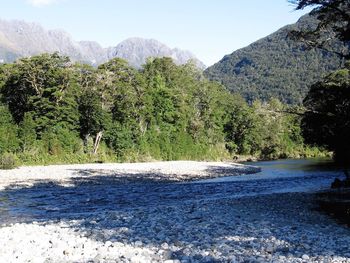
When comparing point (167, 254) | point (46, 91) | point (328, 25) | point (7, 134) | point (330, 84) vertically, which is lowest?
point (167, 254)

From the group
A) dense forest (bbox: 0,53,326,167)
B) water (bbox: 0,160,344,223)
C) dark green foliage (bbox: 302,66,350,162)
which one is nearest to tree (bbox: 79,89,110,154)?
dense forest (bbox: 0,53,326,167)

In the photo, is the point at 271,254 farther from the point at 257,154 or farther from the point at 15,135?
the point at 257,154

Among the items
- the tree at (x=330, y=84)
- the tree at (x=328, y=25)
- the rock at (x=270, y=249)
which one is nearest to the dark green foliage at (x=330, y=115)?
the tree at (x=330, y=84)

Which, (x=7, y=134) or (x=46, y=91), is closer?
(x=7, y=134)

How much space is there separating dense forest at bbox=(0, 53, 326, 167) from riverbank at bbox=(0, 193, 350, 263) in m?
29.5

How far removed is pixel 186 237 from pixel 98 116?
166 feet

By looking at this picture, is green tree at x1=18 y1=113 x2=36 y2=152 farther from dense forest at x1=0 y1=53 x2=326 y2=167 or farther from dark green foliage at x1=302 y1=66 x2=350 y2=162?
dark green foliage at x1=302 y1=66 x2=350 y2=162

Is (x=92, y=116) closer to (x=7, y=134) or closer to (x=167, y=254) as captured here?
(x=7, y=134)

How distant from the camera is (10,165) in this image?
44094mm

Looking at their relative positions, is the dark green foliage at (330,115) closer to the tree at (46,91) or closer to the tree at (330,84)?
the tree at (330,84)

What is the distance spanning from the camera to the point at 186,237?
44.6 ft

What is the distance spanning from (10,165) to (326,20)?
34.3 m

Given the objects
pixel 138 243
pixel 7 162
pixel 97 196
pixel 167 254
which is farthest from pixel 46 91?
pixel 167 254

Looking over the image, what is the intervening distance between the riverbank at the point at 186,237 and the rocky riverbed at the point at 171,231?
1.0 inches
